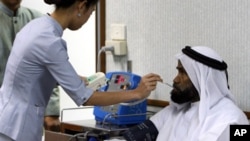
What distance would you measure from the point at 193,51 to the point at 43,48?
64 centimetres

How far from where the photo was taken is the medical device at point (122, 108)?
2.38 metres

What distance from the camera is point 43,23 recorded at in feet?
6.34

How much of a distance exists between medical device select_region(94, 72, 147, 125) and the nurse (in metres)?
0.37

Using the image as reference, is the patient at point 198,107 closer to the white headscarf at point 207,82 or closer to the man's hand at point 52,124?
the white headscarf at point 207,82

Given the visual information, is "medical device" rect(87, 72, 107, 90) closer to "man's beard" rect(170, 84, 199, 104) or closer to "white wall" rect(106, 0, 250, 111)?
"white wall" rect(106, 0, 250, 111)

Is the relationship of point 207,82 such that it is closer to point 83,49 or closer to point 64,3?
point 64,3

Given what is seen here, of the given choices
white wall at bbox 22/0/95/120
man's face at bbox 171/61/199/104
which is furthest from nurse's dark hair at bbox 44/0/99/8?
white wall at bbox 22/0/95/120

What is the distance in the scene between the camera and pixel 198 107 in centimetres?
213

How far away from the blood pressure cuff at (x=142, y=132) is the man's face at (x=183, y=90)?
185 mm

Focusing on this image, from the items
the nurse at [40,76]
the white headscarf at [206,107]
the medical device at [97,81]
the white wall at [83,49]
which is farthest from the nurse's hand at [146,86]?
the white wall at [83,49]

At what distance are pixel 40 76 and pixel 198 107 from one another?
0.68 metres

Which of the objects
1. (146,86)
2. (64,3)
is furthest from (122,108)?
(64,3)

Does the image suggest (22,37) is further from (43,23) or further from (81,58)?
(81,58)

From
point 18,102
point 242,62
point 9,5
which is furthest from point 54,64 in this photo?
point 9,5
